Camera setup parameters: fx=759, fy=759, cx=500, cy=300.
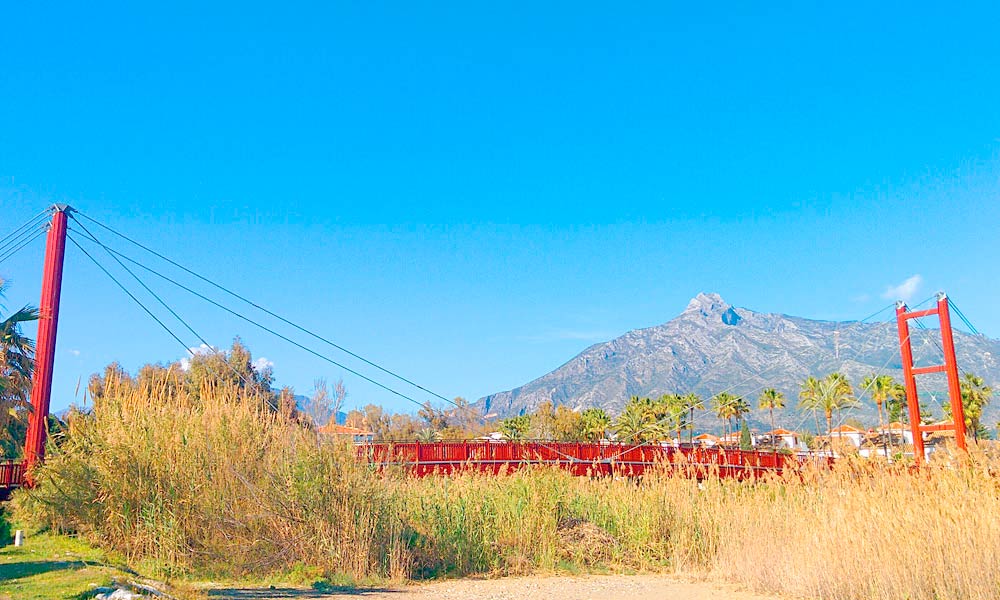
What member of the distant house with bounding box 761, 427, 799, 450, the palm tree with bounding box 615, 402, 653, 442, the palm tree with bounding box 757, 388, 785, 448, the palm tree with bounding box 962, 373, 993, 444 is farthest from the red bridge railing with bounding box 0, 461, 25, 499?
the palm tree with bounding box 757, 388, 785, 448

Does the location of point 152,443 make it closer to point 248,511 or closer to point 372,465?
point 248,511

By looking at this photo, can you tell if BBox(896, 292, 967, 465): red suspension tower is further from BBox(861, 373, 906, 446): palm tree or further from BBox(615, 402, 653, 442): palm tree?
BBox(615, 402, 653, 442): palm tree

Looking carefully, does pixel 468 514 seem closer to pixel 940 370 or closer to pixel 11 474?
pixel 11 474

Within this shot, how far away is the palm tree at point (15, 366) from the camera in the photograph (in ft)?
40.5

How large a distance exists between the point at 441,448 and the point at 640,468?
7460mm

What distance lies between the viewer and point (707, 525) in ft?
39.0

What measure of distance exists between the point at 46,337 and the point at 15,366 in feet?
5.88

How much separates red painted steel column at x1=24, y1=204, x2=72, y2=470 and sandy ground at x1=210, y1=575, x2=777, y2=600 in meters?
8.17

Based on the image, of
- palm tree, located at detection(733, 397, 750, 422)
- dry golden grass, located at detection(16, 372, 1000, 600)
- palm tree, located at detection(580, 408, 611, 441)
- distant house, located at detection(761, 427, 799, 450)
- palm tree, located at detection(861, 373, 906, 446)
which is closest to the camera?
dry golden grass, located at detection(16, 372, 1000, 600)

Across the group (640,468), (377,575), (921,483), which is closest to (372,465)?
(377,575)

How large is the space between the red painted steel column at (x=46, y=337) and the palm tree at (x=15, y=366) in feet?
0.82

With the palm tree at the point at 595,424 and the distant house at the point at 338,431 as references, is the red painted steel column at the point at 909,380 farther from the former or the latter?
the palm tree at the point at 595,424

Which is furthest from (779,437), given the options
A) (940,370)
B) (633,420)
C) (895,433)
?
(940,370)

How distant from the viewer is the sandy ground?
28.8 ft
